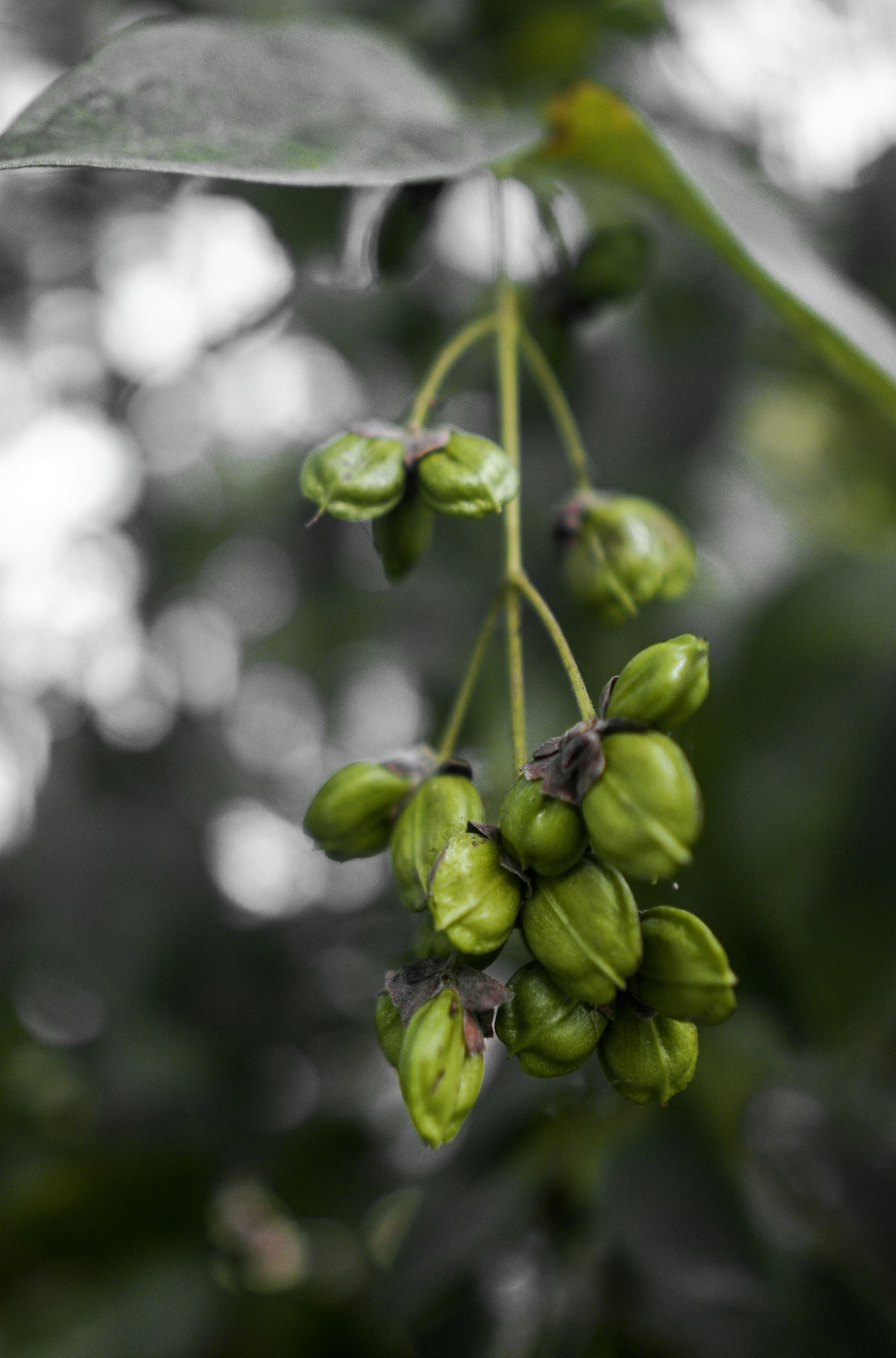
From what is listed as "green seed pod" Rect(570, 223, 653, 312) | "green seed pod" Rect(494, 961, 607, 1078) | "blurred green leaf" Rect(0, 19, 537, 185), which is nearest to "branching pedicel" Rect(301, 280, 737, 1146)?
"green seed pod" Rect(494, 961, 607, 1078)

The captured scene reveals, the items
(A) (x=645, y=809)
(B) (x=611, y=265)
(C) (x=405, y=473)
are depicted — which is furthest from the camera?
(B) (x=611, y=265)

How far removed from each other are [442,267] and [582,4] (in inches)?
15.3

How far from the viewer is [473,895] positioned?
1.03ft

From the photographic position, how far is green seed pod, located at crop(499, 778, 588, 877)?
313 mm

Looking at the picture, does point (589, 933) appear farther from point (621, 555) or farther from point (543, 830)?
point (621, 555)

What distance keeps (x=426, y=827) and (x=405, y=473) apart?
136mm

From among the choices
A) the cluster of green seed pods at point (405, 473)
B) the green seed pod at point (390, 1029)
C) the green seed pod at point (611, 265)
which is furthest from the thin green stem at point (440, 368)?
the green seed pod at point (390, 1029)

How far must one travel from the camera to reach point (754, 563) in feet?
3.91

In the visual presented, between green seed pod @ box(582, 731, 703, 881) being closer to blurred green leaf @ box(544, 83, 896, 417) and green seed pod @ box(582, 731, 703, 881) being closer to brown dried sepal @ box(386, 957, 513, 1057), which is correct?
brown dried sepal @ box(386, 957, 513, 1057)

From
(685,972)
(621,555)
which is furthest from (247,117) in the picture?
(685,972)

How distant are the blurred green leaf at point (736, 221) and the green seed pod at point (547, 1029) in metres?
0.26

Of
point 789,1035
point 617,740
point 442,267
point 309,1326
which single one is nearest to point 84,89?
point 617,740

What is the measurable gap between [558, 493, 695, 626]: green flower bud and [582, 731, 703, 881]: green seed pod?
0.16 m

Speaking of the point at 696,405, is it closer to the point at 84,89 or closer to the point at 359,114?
the point at 359,114
